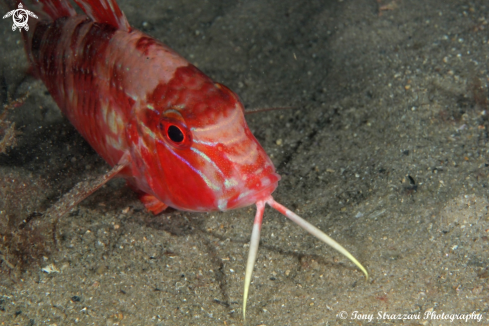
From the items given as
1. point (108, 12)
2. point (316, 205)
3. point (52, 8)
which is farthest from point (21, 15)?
point (316, 205)

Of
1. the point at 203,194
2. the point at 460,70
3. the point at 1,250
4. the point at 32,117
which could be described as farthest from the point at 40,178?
the point at 460,70

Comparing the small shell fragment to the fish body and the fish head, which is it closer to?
the fish body

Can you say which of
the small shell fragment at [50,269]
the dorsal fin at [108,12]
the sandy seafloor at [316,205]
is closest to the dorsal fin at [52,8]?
the dorsal fin at [108,12]

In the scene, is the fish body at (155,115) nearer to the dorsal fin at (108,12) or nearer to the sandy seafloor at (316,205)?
the dorsal fin at (108,12)

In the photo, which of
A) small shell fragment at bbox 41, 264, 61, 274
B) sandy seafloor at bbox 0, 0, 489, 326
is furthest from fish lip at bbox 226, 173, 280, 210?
small shell fragment at bbox 41, 264, 61, 274

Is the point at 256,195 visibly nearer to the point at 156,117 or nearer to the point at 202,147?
the point at 202,147
